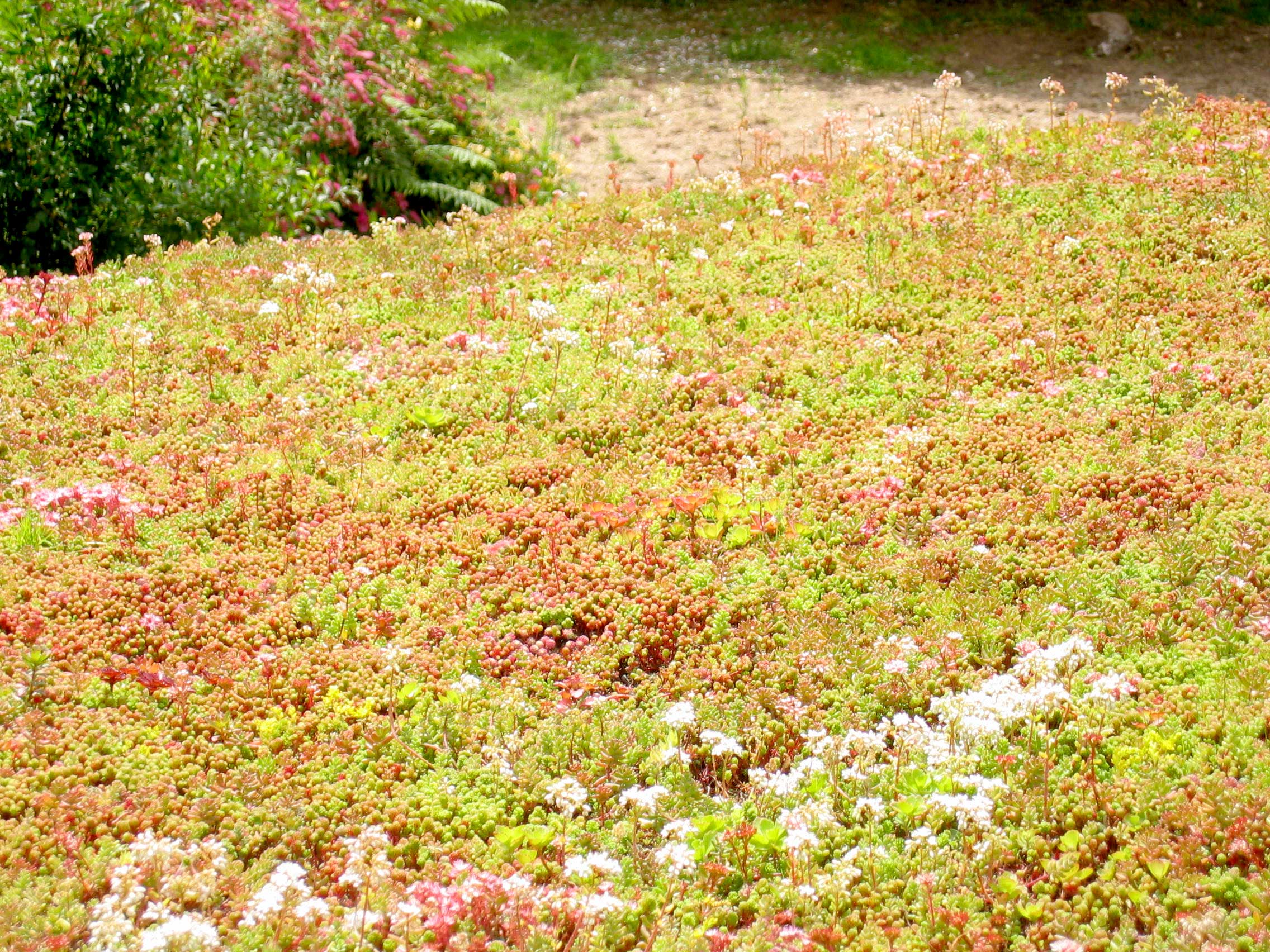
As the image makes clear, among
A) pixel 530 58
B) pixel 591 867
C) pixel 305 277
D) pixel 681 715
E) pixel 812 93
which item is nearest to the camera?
pixel 591 867

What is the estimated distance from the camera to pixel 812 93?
551 inches

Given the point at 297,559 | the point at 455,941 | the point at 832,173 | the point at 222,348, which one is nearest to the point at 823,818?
the point at 455,941

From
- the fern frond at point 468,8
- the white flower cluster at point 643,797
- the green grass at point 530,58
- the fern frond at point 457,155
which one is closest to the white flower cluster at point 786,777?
the white flower cluster at point 643,797

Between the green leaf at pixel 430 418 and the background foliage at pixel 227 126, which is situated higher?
the background foliage at pixel 227 126

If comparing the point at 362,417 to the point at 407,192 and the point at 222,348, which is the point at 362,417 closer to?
the point at 222,348

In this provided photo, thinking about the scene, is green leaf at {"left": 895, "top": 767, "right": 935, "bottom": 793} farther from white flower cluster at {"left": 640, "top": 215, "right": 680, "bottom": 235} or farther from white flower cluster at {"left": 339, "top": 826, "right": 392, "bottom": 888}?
white flower cluster at {"left": 640, "top": 215, "right": 680, "bottom": 235}

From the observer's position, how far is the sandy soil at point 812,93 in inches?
494

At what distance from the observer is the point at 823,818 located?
416cm

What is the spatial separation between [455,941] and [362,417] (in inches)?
149

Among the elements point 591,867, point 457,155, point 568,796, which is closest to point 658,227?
point 457,155

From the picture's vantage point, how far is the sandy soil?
1254 centimetres

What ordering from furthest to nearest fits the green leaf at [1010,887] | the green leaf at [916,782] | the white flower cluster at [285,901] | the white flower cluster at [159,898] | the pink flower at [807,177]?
the pink flower at [807,177] → the green leaf at [916,782] → the green leaf at [1010,887] → the white flower cluster at [285,901] → the white flower cluster at [159,898]

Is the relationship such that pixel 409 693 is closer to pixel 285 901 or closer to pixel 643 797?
pixel 285 901

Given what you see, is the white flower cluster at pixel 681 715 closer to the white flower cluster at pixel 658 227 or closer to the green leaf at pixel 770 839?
the green leaf at pixel 770 839
